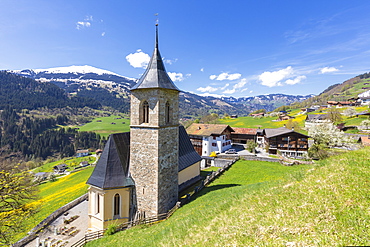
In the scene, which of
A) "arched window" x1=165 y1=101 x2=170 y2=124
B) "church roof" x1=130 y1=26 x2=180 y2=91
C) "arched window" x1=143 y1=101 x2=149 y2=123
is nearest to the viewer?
"church roof" x1=130 y1=26 x2=180 y2=91

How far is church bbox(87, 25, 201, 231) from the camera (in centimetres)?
1524

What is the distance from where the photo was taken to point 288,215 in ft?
23.3

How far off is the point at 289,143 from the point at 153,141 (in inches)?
1620

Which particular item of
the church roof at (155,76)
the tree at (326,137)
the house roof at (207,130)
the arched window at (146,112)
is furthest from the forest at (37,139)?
the tree at (326,137)

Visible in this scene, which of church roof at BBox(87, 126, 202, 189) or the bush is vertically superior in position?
church roof at BBox(87, 126, 202, 189)

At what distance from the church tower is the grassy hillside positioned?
456 cm

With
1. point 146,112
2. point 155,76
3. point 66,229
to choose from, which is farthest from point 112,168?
point 155,76

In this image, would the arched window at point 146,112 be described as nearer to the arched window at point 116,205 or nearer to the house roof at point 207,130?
the arched window at point 116,205

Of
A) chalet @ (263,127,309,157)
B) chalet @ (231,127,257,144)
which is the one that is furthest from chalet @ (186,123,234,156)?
chalet @ (263,127,309,157)

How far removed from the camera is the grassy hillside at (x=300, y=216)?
5602 millimetres

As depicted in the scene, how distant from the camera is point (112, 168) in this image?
16.0 metres

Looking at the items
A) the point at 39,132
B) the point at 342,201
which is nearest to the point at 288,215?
the point at 342,201

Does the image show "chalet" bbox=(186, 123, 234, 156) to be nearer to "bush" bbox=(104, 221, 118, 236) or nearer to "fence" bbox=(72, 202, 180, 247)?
"fence" bbox=(72, 202, 180, 247)

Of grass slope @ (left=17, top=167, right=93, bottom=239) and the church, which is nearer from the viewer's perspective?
the church
